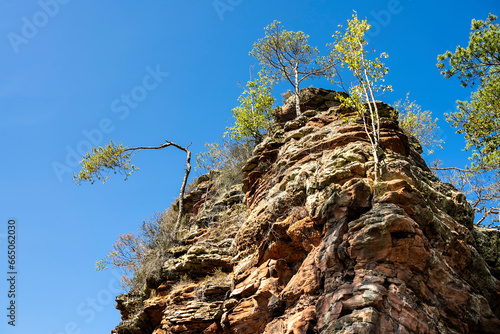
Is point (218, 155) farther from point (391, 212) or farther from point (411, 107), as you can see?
point (391, 212)

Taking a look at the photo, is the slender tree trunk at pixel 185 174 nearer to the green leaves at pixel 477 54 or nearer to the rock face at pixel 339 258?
the rock face at pixel 339 258

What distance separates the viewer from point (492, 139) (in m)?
14.9

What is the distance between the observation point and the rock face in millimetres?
A: 7773

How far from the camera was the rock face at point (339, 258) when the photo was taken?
25.5 feet

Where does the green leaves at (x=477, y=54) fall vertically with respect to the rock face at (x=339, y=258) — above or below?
above

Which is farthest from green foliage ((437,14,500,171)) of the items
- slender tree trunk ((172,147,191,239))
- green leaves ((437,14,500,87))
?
slender tree trunk ((172,147,191,239))

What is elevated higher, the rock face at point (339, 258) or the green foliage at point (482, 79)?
the green foliage at point (482, 79)

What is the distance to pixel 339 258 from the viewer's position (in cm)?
845

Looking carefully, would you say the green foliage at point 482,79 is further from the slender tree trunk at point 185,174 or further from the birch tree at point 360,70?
the slender tree trunk at point 185,174

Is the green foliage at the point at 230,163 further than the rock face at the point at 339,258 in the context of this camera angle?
Yes

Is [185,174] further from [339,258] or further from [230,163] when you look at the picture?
[339,258]

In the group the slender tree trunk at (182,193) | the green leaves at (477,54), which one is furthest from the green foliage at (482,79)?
the slender tree trunk at (182,193)

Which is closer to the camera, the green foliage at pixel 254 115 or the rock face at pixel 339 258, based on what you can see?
the rock face at pixel 339 258

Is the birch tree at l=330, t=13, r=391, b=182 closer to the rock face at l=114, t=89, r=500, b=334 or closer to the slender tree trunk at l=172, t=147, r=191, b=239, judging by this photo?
the rock face at l=114, t=89, r=500, b=334
